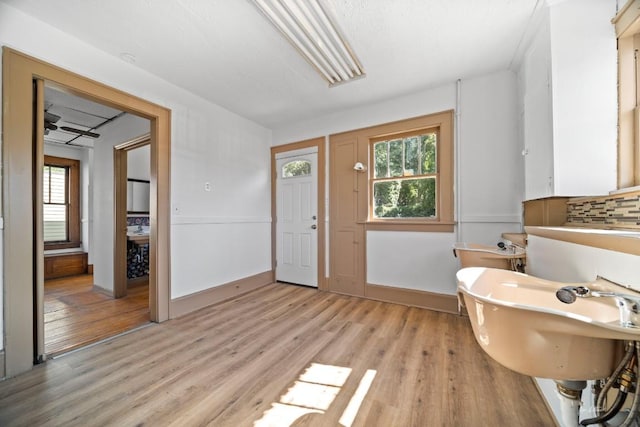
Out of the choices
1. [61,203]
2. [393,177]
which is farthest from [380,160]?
[61,203]

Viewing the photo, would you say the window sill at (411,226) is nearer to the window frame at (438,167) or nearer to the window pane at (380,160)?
the window frame at (438,167)

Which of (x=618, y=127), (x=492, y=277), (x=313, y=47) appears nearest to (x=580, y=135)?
(x=618, y=127)

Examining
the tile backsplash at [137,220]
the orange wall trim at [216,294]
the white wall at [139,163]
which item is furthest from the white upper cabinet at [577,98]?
the tile backsplash at [137,220]

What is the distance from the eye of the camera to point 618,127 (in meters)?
1.41

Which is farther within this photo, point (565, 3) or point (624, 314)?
point (565, 3)

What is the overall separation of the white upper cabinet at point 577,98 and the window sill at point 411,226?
105 centimetres

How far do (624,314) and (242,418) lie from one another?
5.43 feet

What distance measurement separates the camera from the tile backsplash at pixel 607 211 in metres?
1.13

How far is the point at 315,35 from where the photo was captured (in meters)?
1.88

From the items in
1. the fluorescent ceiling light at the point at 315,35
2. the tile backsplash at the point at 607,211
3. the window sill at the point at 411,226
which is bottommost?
→ the window sill at the point at 411,226

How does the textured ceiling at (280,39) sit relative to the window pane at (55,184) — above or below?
above

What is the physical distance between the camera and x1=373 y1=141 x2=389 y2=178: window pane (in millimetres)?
3244

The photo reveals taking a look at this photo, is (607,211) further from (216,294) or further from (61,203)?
(61,203)

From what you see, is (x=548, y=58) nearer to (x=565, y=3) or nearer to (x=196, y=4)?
(x=565, y=3)
